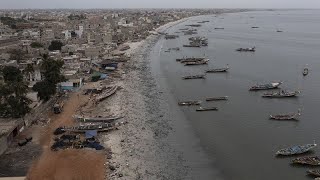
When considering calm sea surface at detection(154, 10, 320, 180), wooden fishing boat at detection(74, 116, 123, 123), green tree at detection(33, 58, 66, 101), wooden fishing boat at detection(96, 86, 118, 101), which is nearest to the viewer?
calm sea surface at detection(154, 10, 320, 180)

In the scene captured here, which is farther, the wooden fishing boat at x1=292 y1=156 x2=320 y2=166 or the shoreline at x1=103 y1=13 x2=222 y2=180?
the wooden fishing boat at x1=292 y1=156 x2=320 y2=166

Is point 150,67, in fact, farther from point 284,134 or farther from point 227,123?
point 284,134

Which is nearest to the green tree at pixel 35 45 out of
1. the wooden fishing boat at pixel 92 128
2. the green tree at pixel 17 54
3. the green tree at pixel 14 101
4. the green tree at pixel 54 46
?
the green tree at pixel 54 46

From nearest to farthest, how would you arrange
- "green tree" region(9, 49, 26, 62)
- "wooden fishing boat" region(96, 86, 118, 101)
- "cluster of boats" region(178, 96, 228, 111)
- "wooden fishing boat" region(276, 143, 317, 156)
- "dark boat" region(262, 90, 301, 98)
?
1. "wooden fishing boat" region(276, 143, 317, 156)
2. "cluster of boats" region(178, 96, 228, 111)
3. "wooden fishing boat" region(96, 86, 118, 101)
4. "dark boat" region(262, 90, 301, 98)
5. "green tree" region(9, 49, 26, 62)

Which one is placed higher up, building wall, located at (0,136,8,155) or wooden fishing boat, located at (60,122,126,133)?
building wall, located at (0,136,8,155)

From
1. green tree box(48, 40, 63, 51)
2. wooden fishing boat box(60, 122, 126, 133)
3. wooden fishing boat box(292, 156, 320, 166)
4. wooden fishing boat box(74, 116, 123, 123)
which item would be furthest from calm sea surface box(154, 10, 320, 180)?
green tree box(48, 40, 63, 51)

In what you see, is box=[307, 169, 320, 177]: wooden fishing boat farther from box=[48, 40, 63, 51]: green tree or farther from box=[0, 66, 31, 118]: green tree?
box=[48, 40, 63, 51]: green tree

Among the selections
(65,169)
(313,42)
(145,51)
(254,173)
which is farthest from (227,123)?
(313,42)

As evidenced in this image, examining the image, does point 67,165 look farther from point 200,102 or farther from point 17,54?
point 17,54
